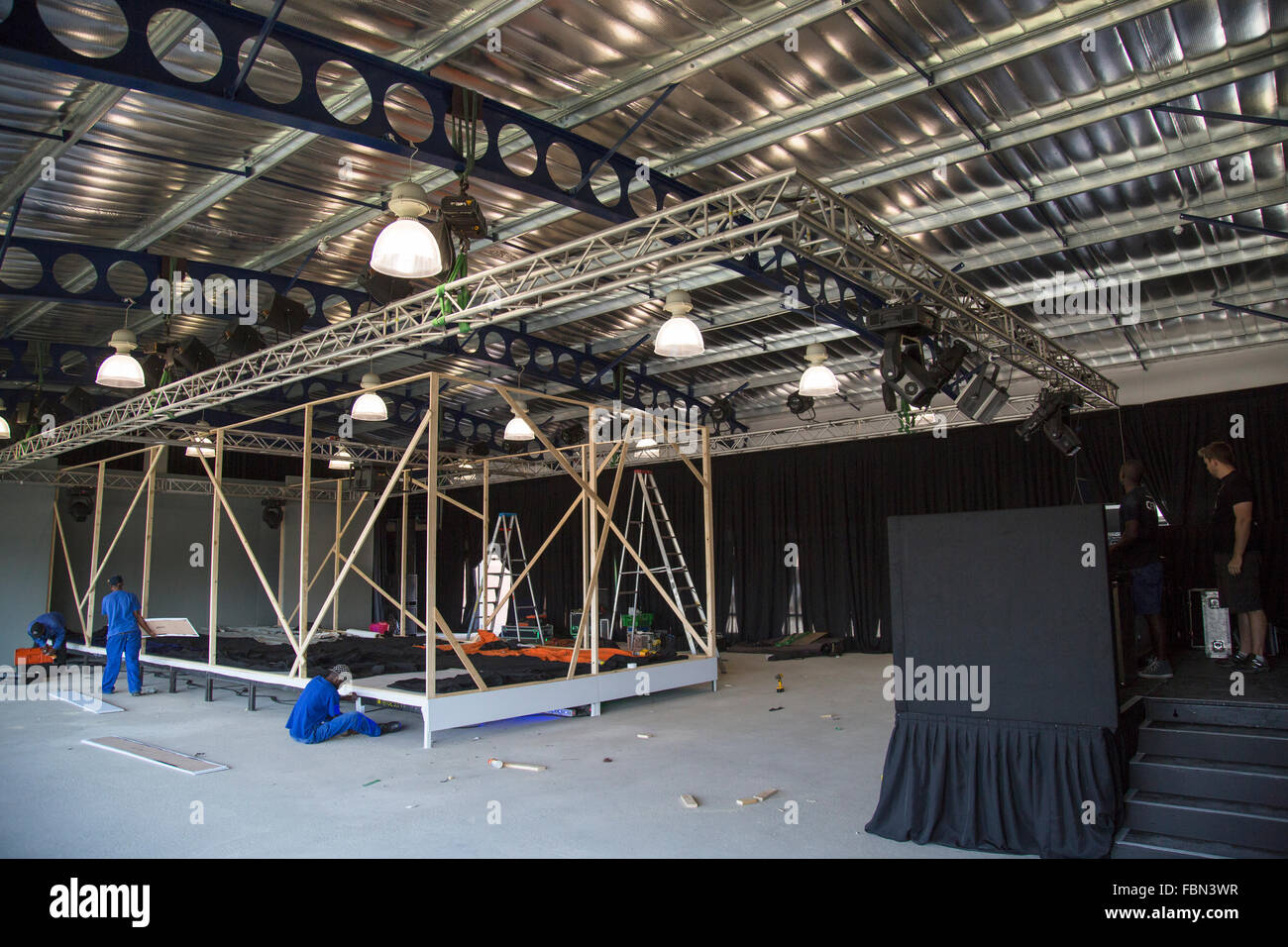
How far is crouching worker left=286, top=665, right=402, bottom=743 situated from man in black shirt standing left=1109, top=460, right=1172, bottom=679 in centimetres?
608

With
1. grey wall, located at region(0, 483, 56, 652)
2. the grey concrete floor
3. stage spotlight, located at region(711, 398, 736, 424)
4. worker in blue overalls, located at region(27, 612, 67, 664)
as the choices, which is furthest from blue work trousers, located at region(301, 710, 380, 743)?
grey wall, located at region(0, 483, 56, 652)

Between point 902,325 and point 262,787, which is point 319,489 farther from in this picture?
point 902,325

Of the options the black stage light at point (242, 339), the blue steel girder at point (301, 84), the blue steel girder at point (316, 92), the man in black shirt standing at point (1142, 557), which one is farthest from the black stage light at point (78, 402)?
the man in black shirt standing at point (1142, 557)

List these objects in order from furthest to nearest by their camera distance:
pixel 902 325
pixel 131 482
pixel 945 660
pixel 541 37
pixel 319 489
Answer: pixel 319 489 → pixel 131 482 → pixel 902 325 → pixel 541 37 → pixel 945 660

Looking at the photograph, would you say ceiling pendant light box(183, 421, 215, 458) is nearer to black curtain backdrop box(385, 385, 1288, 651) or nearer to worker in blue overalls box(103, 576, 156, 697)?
worker in blue overalls box(103, 576, 156, 697)

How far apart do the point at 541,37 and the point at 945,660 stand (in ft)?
13.8

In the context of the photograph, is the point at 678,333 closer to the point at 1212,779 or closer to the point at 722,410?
the point at 1212,779

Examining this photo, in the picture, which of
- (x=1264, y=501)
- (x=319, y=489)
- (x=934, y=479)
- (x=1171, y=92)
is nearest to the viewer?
(x=1171, y=92)

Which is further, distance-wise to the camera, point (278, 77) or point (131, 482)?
point (131, 482)

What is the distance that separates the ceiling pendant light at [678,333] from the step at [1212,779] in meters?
3.78

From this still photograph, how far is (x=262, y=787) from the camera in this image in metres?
5.21
